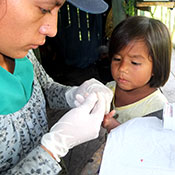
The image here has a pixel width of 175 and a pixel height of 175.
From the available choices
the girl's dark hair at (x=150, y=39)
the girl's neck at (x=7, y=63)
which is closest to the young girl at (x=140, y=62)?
the girl's dark hair at (x=150, y=39)

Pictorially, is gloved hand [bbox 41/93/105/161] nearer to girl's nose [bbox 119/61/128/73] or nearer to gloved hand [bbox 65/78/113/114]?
gloved hand [bbox 65/78/113/114]

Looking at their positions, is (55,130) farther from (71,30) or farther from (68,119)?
(71,30)

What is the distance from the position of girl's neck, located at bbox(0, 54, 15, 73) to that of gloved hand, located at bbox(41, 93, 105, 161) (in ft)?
1.03

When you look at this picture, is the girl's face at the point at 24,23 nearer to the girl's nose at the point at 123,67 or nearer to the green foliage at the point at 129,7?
the girl's nose at the point at 123,67

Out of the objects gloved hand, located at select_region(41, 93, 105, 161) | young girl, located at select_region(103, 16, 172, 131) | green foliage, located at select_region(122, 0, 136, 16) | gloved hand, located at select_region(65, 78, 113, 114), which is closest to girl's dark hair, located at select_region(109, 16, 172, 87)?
young girl, located at select_region(103, 16, 172, 131)

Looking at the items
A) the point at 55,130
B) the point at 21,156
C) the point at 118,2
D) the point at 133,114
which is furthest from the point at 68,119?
the point at 118,2

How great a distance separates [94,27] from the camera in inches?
173

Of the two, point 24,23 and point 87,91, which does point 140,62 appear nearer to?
point 87,91

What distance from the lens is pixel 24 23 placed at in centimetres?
62

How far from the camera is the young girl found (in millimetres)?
1123

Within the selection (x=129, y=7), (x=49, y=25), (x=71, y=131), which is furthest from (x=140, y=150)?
(x=129, y=7)

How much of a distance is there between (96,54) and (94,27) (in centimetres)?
57

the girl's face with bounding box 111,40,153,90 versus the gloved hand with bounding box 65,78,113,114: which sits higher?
the girl's face with bounding box 111,40,153,90

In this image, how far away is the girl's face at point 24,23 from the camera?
587mm
